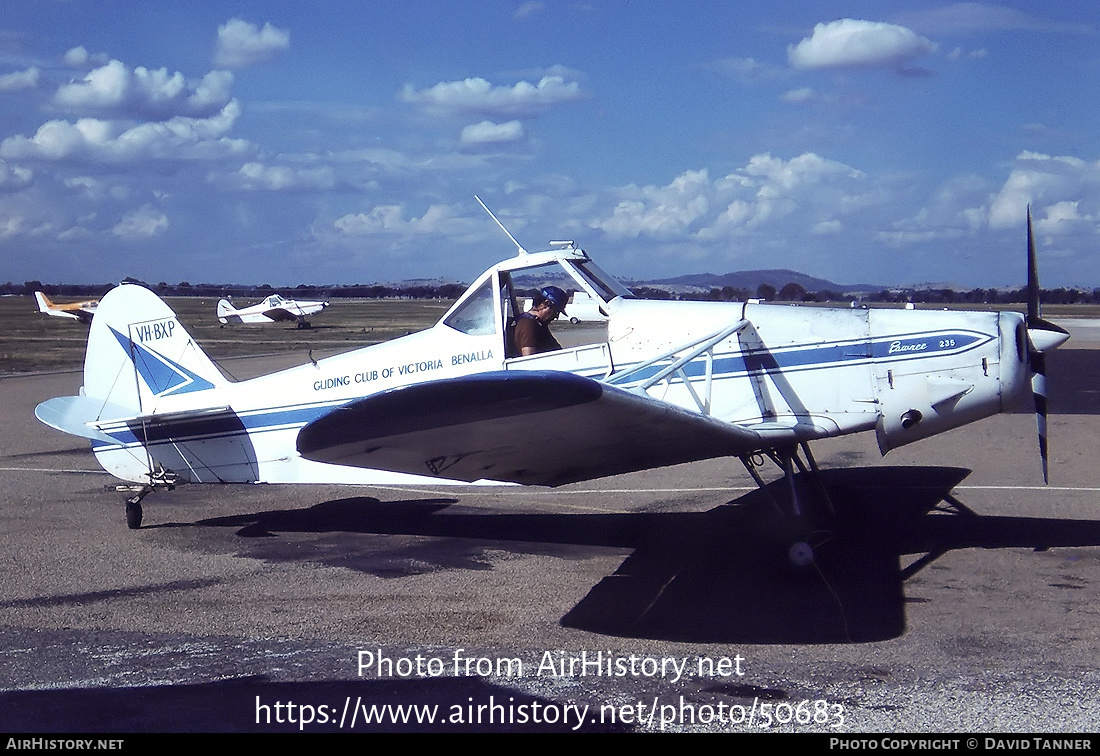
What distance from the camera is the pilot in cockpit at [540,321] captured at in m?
7.64

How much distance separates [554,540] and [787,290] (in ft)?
22.4

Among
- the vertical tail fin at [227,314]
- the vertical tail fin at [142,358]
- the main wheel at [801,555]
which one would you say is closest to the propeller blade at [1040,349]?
the main wheel at [801,555]

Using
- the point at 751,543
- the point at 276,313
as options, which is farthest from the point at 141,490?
the point at 276,313

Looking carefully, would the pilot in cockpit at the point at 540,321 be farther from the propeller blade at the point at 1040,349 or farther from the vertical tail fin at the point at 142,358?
the propeller blade at the point at 1040,349

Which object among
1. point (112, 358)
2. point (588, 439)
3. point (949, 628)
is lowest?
point (949, 628)

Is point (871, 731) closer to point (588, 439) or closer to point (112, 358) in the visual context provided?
point (588, 439)

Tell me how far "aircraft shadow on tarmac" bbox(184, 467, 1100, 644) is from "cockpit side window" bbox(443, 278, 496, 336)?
1849 mm

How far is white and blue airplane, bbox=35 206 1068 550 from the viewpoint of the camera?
5508 mm

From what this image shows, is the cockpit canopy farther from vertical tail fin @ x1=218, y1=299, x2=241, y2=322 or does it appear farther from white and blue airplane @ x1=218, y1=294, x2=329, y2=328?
vertical tail fin @ x1=218, y1=299, x2=241, y2=322

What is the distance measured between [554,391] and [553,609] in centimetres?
184

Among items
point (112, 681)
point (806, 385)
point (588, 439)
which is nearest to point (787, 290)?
point (806, 385)

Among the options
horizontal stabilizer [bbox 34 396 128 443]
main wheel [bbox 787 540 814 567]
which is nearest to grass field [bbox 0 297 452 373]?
horizontal stabilizer [bbox 34 396 128 443]

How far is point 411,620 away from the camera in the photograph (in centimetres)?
604

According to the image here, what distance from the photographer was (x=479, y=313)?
304 inches
